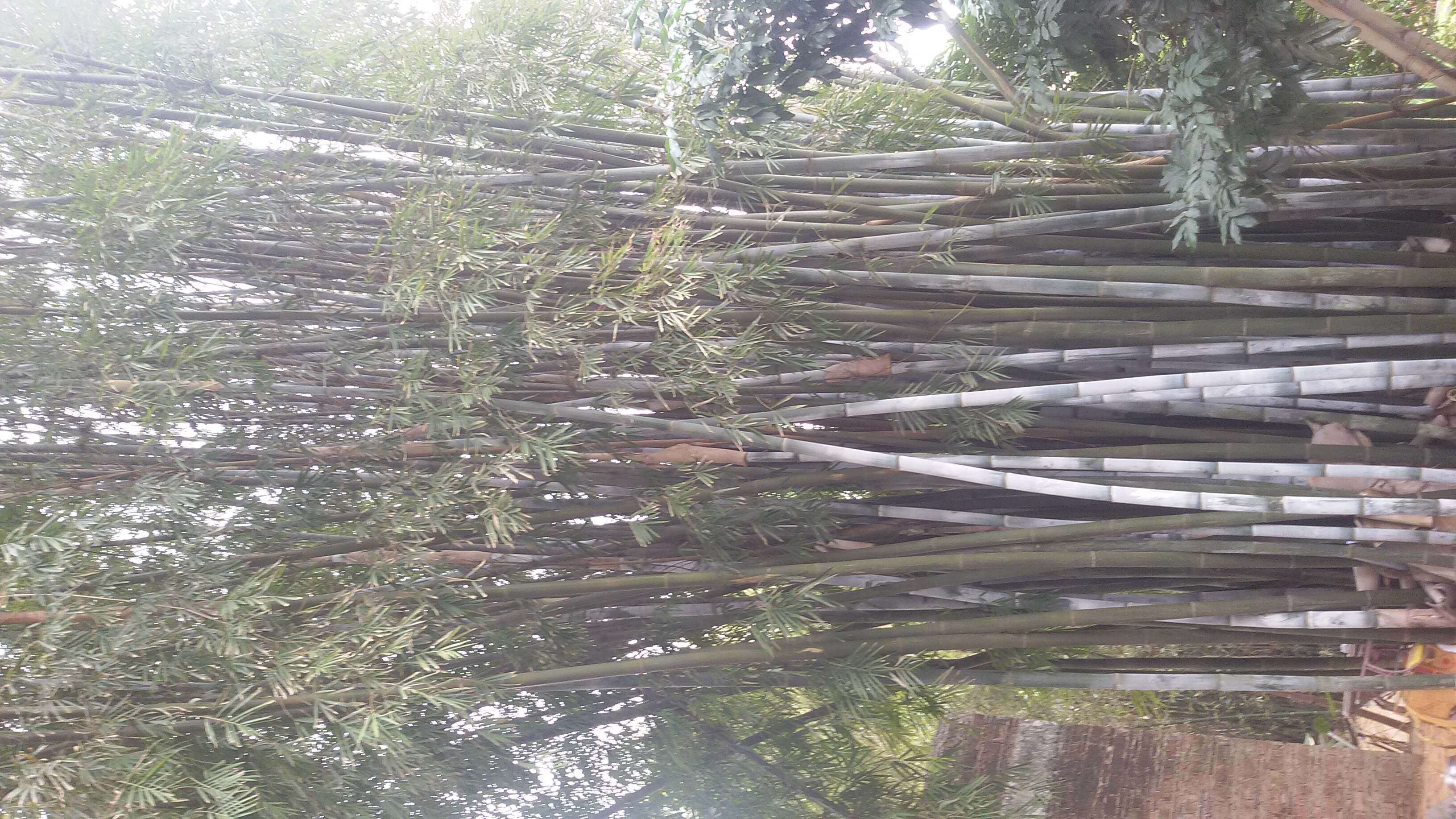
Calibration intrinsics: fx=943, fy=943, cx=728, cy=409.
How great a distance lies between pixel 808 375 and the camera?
1.68 meters

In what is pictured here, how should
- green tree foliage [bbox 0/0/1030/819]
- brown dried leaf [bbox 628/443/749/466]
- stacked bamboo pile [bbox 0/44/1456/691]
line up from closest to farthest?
1. green tree foliage [bbox 0/0/1030/819]
2. stacked bamboo pile [bbox 0/44/1456/691]
3. brown dried leaf [bbox 628/443/749/466]

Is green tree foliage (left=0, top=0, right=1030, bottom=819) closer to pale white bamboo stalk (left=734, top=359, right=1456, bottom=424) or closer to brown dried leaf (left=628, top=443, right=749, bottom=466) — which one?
brown dried leaf (left=628, top=443, right=749, bottom=466)

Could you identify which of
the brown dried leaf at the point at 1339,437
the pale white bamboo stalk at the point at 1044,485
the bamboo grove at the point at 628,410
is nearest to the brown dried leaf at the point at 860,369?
the bamboo grove at the point at 628,410

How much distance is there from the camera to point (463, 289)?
1.41 meters

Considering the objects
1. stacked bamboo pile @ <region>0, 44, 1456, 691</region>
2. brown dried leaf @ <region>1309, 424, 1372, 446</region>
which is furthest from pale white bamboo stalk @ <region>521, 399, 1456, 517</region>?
brown dried leaf @ <region>1309, 424, 1372, 446</region>

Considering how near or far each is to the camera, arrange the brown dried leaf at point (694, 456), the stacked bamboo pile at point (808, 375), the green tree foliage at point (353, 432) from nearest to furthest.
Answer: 1. the green tree foliage at point (353, 432)
2. the stacked bamboo pile at point (808, 375)
3. the brown dried leaf at point (694, 456)

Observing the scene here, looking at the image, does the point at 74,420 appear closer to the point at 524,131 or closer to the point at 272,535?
the point at 272,535

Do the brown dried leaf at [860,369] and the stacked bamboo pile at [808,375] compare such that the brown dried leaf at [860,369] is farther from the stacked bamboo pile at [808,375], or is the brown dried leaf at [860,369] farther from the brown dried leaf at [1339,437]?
the brown dried leaf at [1339,437]

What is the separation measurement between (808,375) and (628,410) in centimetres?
33

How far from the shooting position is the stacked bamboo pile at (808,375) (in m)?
1.48

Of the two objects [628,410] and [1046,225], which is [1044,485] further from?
[628,410]

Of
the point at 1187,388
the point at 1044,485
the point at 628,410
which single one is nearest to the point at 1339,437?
the point at 1187,388

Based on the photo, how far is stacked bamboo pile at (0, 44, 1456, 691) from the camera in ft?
4.86

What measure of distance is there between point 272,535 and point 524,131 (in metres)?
0.80
